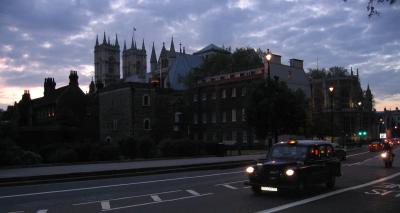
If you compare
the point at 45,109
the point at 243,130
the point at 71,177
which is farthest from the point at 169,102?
the point at 71,177

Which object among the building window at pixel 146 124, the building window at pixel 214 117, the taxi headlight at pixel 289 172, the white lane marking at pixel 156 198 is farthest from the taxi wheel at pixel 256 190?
the building window at pixel 214 117

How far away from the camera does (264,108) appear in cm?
4559

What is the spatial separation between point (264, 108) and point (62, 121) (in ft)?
129

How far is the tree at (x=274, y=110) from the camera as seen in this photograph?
45.5m

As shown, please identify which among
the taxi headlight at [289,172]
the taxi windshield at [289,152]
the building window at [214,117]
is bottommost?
the taxi headlight at [289,172]

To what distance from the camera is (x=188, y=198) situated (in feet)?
50.1

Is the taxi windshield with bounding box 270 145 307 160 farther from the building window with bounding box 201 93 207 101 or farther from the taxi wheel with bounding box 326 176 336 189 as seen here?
the building window with bounding box 201 93 207 101

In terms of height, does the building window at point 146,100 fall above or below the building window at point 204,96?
below

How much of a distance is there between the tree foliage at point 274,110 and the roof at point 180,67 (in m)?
64.7

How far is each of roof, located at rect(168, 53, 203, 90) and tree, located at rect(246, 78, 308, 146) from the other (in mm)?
64683

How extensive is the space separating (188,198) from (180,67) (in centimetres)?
10337

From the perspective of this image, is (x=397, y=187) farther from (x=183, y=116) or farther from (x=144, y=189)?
(x=183, y=116)

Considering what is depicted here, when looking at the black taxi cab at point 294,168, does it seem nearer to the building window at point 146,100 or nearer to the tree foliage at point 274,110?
the tree foliage at point 274,110

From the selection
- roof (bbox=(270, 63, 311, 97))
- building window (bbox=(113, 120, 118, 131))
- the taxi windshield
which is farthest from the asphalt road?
roof (bbox=(270, 63, 311, 97))
